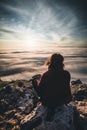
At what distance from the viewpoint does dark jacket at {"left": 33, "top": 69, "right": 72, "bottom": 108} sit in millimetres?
6172

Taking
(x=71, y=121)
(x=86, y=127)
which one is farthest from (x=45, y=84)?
(x=86, y=127)

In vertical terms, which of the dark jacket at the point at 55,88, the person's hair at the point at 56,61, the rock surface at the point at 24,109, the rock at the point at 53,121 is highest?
the person's hair at the point at 56,61

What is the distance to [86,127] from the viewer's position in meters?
6.45

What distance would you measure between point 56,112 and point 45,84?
0.86 meters

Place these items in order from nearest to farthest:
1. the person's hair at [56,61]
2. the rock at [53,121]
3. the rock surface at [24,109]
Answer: the rock at [53,121] → the person's hair at [56,61] → the rock surface at [24,109]

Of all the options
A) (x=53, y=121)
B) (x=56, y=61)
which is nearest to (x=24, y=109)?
(x=53, y=121)

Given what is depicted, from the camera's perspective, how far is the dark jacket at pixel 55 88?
20.2ft

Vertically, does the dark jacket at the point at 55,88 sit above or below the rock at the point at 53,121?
above

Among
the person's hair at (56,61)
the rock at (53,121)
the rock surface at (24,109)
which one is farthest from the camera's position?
the rock surface at (24,109)

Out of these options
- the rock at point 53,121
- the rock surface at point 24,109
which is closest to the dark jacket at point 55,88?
the rock at point 53,121

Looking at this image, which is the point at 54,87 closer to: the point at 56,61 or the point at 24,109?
the point at 56,61

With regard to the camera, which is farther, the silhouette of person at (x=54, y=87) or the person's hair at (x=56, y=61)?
the silhouette of person at (x=54, y=87)

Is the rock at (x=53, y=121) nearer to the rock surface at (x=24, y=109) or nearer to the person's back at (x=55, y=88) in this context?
the rock surface at (x=24, y=109)

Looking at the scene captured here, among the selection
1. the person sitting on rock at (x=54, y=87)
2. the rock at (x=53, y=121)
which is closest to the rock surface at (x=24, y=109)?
the rock at (x=53, y=121)
